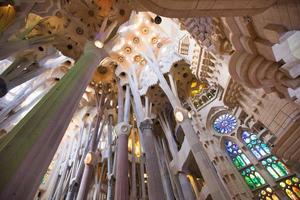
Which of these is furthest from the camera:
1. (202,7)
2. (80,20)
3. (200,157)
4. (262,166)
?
(262,166)

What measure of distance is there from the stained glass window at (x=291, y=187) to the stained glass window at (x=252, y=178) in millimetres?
918

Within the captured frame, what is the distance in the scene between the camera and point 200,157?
7.15 metres

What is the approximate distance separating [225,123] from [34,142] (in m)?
12.4

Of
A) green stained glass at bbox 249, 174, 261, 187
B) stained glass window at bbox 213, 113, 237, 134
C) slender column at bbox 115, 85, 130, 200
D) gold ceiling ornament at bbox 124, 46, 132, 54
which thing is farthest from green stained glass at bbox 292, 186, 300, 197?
gold ceiling ornament at bbox 124, 46, 132, 54

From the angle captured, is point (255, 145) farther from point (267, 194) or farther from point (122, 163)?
point (122, 163)

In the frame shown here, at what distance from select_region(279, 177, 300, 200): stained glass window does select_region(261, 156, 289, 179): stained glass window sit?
356 mm

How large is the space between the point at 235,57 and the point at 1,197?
446 centimetres

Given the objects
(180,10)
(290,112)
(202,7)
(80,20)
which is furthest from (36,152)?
(80,20)

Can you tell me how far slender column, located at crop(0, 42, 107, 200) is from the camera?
196cm

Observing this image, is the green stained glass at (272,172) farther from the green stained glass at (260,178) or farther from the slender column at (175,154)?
the slender column at (175,154)

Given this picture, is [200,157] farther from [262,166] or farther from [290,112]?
[262,166]

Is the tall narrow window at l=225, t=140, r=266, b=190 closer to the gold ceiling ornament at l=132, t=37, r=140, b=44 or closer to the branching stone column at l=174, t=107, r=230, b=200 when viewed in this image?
the branching stone column at l=174, t=107, r=230, b=200

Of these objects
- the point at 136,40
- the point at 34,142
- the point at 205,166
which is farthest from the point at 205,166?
the point at 136,40

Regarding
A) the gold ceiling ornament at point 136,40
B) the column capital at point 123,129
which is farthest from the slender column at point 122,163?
the gold ceiling ornament at point 136,40
